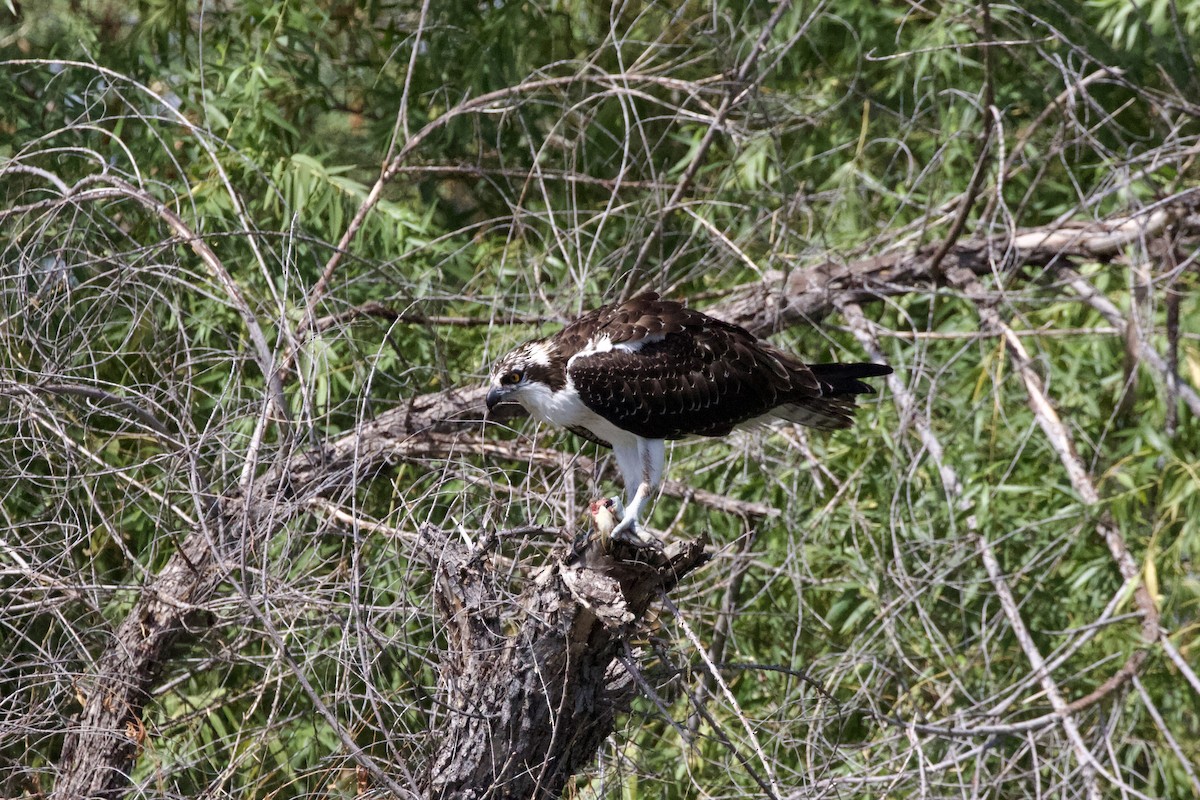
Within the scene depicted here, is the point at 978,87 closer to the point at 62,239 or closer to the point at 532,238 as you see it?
the point at 532,238

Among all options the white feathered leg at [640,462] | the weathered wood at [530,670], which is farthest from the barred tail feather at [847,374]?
the weathered wood at [530,670]

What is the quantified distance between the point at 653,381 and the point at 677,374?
109mm

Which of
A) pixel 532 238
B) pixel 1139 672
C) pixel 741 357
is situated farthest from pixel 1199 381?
pixel 532 238

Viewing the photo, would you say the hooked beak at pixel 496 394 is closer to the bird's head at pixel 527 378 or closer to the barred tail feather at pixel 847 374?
the bird's head at pixel 527 378

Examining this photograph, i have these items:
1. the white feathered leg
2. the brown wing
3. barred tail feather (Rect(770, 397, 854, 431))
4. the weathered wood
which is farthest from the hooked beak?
barred tail feather (Rect(770, 397, 854, 431))

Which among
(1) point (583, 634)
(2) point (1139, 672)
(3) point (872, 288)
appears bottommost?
(2) point (1139, 672)

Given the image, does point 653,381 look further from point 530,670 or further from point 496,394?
point 530,670

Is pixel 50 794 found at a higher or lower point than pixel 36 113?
lower

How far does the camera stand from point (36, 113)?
5.05 m

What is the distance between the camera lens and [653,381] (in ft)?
13.0

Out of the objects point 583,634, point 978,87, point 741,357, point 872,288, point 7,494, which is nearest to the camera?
point 583,634

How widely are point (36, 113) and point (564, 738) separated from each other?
10.9 ft

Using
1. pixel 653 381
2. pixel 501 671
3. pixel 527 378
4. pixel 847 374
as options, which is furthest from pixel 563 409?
pixel 847 374

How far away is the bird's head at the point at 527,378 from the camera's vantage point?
390cm
